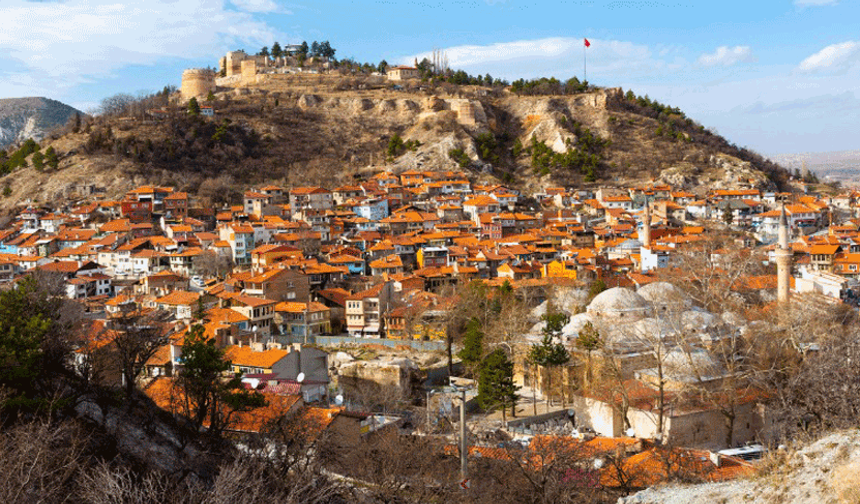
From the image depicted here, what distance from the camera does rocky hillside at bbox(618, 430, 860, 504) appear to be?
6645mm

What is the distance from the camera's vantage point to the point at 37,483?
26.2ft

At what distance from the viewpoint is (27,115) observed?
352 feet

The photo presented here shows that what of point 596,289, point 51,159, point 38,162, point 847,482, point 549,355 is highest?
point 51,159

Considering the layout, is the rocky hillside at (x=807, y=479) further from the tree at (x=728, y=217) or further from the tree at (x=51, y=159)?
the tree at (x=51, y=159)

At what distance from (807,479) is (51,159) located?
5063 cm

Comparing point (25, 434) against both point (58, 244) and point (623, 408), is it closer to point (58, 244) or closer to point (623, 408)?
point (623, 408)

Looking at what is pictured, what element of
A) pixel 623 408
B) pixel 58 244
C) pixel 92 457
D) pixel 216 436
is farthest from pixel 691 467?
pixel 58 244

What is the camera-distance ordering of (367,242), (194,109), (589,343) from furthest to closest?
(194,109) → (367,242) → (589,343)

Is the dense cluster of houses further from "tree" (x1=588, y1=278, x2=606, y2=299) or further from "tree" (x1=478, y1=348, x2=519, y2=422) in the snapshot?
"tree" (x1=478, y1=348, x2=519, y2=422)

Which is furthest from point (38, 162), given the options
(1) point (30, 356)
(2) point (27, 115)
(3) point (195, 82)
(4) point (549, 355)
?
(2) point (27, 115)

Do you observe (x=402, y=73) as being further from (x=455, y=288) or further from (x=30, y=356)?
(x=30, y=356)

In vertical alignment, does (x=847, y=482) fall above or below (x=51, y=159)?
below

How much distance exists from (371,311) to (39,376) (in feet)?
59.8

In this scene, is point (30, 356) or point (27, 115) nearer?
point (30, 356)
